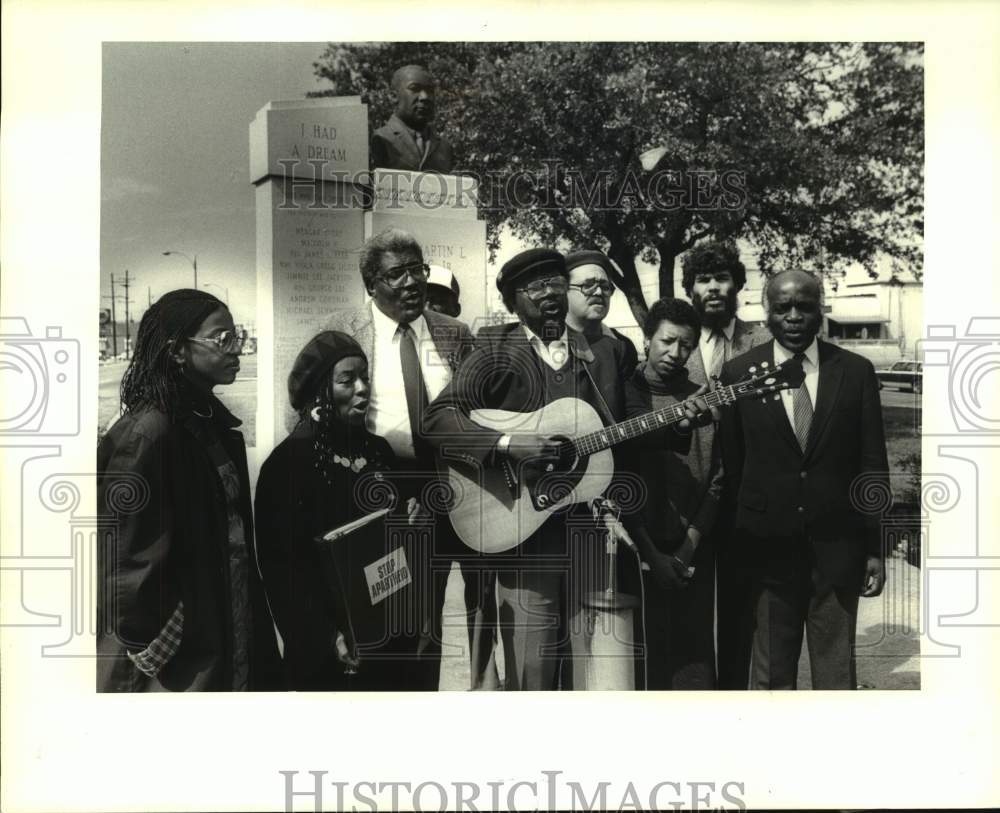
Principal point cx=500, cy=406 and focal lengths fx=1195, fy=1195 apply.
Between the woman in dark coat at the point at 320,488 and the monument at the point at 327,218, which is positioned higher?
the monument at the point at 327,218

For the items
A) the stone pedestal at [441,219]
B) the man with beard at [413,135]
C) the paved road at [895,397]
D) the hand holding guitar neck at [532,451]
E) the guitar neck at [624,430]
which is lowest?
the hand holding guitar neck at [532,451]

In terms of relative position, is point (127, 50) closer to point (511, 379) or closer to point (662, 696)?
point (511, 379)

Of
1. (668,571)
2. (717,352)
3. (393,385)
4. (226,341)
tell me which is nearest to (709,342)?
(717,352)

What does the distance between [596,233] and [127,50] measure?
249 cm

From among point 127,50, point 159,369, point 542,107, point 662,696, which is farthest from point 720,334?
point 127,50

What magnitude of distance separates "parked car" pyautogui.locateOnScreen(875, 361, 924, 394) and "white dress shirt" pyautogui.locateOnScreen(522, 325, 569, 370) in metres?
1.60

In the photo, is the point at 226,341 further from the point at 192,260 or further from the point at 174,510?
the point at 174,510

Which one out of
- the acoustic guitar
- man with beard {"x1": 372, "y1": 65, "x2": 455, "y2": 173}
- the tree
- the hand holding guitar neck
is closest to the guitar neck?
the acoustic guitar

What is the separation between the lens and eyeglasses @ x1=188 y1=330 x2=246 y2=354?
5.93 m

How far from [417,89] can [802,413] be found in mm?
2516

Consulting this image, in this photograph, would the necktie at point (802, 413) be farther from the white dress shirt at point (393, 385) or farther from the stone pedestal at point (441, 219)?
the white dress shirt at point (393, 385)

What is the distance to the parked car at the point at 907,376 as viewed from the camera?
6.03m

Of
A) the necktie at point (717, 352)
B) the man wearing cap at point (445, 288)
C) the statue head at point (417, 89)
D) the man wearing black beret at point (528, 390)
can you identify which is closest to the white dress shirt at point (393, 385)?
the man wearing black beret at point (528, 390)

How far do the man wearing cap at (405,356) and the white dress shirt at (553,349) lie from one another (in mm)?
316
